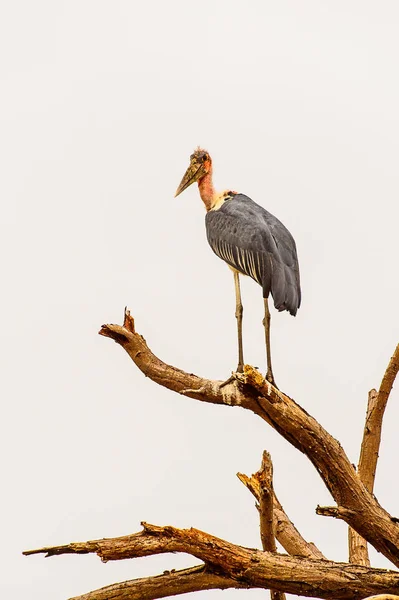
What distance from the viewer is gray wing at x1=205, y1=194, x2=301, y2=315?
25.2 feet

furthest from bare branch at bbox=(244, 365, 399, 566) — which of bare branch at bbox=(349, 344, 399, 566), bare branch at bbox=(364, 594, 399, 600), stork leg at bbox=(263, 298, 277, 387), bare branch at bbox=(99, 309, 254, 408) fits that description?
stork leg at bbox=(263, 298, 277, 387)

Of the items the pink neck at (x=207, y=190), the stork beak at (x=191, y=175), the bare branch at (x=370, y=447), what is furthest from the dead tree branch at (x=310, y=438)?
the stork beak at (x=191, y=175)

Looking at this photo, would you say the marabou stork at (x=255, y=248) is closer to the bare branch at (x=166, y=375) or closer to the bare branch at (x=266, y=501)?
the bare branch at (x=166, y=375)

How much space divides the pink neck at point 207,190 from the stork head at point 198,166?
36 mm

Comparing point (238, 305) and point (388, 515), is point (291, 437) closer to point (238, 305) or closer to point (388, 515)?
point (388, 515)

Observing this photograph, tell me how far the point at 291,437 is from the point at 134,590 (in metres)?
1.35

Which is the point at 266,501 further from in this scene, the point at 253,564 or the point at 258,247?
the point at 258,247

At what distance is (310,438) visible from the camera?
6891 millimetres

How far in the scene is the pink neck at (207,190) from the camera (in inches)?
365

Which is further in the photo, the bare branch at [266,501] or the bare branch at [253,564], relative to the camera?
the bare branch at [266,501]

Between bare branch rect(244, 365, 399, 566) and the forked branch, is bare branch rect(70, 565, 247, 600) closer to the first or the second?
bare branch rect(244, 365, 399, 566)

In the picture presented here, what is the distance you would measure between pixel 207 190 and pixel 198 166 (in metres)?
0.23

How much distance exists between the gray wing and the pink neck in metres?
0.43

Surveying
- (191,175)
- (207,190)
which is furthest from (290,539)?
(191,175)
